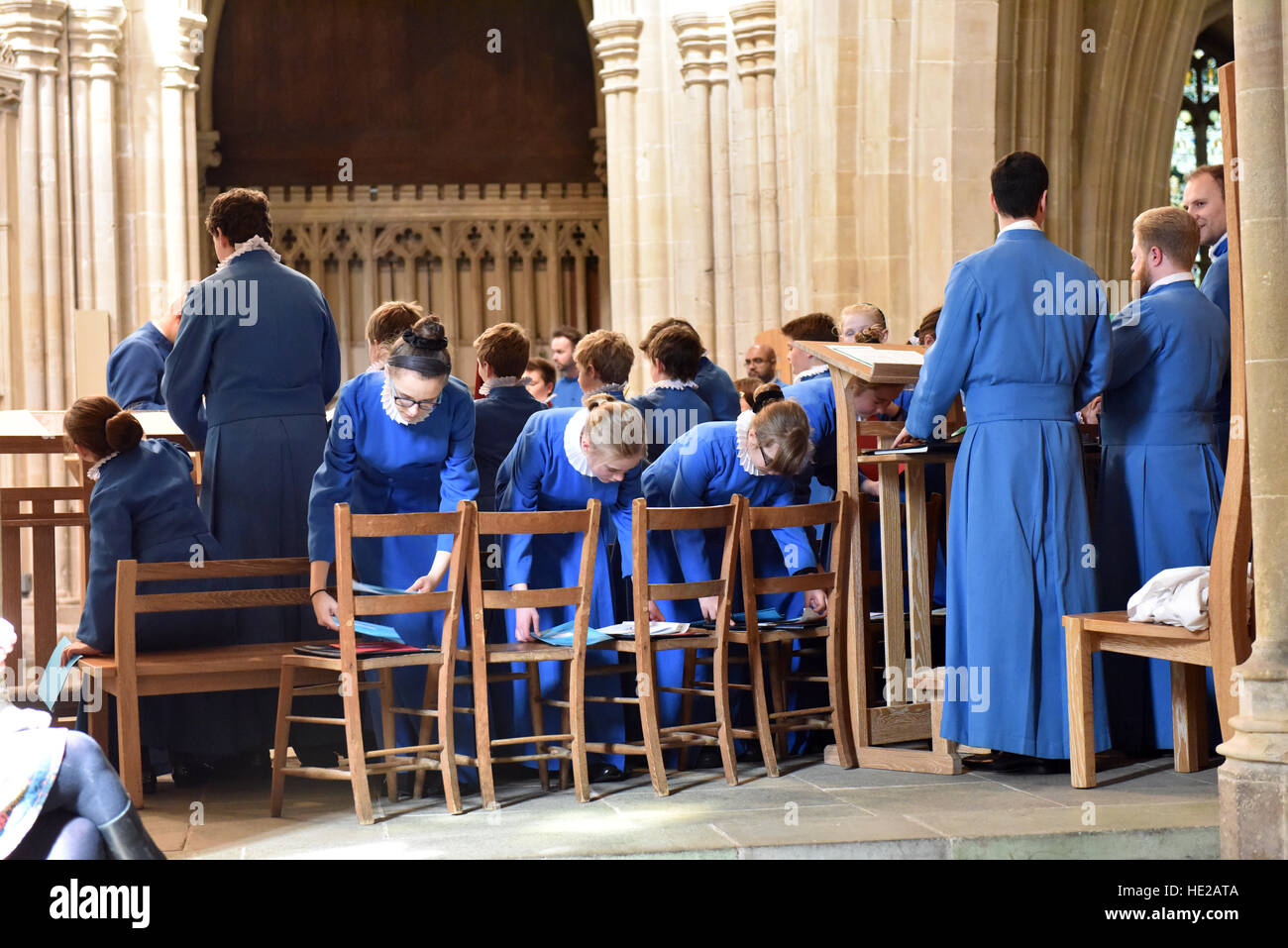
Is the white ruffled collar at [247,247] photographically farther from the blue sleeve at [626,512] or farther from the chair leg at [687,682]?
the chair leg at [687,682]

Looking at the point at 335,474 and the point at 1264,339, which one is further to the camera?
the point at 335,474

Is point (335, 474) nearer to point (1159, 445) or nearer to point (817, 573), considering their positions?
point (817, 573)

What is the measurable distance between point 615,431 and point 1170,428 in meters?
A: 1.76

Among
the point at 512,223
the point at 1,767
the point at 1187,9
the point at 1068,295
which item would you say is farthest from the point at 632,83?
the point at 1,767

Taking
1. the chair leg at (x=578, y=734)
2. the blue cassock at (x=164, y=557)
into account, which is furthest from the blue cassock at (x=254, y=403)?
the chair leg at (x=578, y=734)

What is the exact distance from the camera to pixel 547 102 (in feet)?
51.8

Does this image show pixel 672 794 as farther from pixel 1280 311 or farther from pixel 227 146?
pixel 227 146

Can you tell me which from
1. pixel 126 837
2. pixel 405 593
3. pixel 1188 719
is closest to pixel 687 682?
pixel 405 593

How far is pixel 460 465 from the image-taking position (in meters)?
5.22

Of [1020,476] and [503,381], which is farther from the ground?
[503,381]

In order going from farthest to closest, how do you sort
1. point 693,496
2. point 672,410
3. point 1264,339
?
point 672,410 < point 693,496 < point 1264,339

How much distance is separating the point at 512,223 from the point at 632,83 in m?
3.04

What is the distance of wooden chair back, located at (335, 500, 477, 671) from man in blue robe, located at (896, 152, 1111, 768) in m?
1.49
